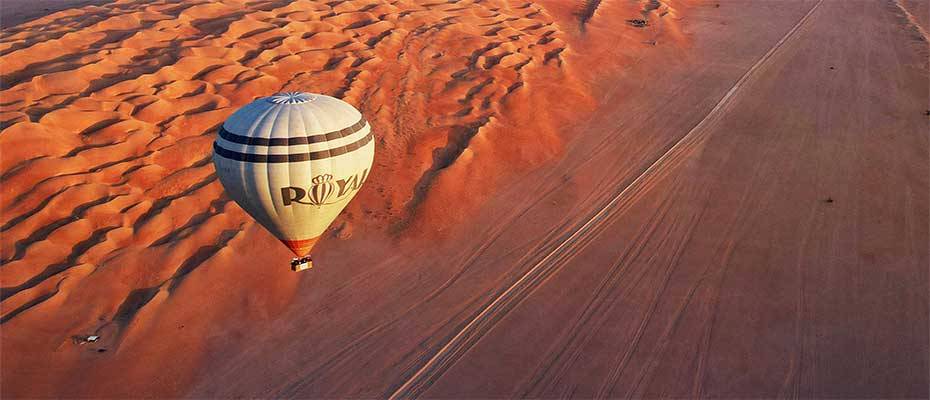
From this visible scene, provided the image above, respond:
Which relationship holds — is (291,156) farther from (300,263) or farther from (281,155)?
(300,263)

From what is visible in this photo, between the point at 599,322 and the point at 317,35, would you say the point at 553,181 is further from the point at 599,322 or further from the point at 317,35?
the point at 317,35

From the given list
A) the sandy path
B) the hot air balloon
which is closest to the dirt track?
the sandy path

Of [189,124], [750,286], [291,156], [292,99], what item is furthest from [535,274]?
[189,124]

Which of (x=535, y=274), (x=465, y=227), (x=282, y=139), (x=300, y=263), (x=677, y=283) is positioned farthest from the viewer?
→ (x=465, y=227)

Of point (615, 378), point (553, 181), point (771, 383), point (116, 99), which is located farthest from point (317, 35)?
point (771, 383)

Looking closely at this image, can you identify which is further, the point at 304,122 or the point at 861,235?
the point at 861,235

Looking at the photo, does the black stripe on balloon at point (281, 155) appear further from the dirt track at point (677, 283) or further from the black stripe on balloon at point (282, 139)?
the dirt track at point (677, 283)

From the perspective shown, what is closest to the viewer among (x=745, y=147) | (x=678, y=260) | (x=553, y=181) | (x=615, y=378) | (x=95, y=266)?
(x=615, y=378)

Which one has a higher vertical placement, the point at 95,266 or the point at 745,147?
the point at 95,266
